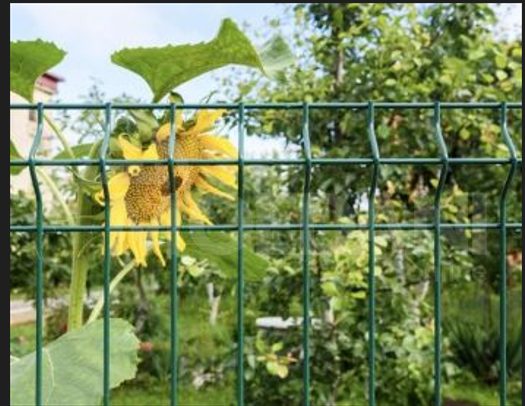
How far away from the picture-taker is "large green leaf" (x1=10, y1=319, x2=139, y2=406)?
1.30 metres

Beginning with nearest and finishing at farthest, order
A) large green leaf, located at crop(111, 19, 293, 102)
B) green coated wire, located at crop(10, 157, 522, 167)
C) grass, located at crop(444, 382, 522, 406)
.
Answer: green coated wire, located at crop(10, 157, 522, 167), large green leaf, located at crop(111, 19, 293, 102), grass, located at crop(444, 382, 522, 406)

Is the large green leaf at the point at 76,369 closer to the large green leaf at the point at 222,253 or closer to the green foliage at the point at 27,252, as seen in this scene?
the large green leaf at the point at 222,253

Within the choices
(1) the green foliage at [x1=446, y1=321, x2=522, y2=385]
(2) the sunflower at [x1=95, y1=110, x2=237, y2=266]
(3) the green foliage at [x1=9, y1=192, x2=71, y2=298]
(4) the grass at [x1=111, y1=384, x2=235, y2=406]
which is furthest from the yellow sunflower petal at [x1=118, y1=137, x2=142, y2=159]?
(1) the green foliage at [x1=446, y1=321, x2=522, y2=385]

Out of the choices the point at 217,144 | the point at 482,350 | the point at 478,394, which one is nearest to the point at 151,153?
the point at 217,144

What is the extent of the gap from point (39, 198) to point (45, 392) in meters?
0.29

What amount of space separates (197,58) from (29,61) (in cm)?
30

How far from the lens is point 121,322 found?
4.49 ft

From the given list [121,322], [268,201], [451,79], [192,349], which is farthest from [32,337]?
[121,322]

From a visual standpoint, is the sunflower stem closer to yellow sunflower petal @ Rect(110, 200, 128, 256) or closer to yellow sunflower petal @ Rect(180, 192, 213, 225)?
yellow sunflower petal @ Rect(110, 200, 128, 256)

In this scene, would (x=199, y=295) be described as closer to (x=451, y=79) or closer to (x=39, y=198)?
(x=451, y=79)

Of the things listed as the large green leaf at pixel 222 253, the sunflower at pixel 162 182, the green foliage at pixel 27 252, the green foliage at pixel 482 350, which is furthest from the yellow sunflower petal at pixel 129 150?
the green foliage at pixel 482 350

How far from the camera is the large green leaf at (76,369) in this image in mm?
1296

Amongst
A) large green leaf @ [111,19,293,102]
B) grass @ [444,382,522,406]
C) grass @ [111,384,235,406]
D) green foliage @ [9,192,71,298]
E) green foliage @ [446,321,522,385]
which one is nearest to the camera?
large green leaf @ [111,19,293,102]

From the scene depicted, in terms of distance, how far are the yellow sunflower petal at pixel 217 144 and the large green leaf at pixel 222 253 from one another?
0.58ft
